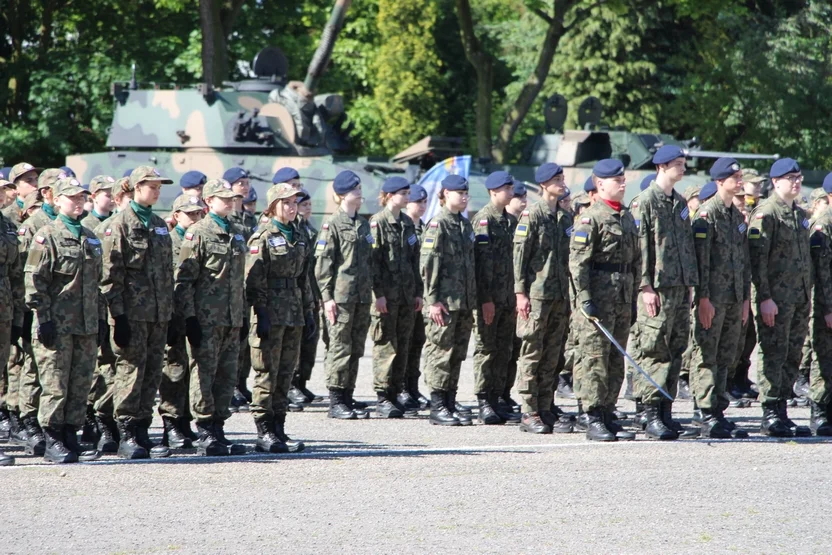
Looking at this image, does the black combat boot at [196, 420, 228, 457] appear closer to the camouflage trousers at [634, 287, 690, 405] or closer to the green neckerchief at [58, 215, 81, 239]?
the green neckerchief at [58, 215, 81, 239]

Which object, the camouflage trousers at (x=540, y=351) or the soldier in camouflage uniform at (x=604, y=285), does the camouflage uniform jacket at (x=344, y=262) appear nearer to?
the camouflage trousers at (x=540, y=351)

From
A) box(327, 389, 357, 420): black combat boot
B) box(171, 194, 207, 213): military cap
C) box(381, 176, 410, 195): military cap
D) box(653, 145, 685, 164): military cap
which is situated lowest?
box(327, 389, 357, 420): black combat boot

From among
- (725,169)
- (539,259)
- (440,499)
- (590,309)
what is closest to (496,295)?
(539,259)

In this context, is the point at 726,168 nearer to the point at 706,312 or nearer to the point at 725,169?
the point at 725,169

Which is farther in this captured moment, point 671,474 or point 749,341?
point 749,341

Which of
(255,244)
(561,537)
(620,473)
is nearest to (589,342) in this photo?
(620,473)

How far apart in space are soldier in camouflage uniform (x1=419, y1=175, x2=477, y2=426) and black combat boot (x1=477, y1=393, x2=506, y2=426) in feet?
0.40

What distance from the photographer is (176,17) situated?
30719 millimetres

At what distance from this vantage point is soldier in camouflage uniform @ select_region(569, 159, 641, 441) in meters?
9.34

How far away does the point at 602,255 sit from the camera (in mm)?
9375

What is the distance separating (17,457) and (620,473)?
3.98 m

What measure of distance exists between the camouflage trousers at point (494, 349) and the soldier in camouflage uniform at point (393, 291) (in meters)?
0.74

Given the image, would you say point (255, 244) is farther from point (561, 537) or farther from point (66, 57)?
point (66, 57)

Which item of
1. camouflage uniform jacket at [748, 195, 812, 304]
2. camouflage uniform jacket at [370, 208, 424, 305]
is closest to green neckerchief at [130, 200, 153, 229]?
camouflage uniform jacket at [370, 208, 424, 305]
